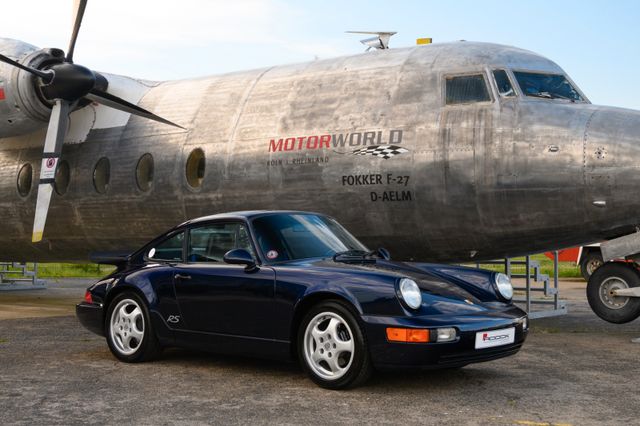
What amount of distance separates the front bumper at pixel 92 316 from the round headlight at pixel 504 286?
396 centimetres

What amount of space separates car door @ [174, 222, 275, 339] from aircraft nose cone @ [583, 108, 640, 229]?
465cm

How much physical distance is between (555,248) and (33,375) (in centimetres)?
669

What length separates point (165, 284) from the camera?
23.9ft

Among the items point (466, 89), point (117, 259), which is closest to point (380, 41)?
point (466, 89)

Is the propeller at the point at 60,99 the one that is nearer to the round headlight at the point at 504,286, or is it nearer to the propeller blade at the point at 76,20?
the propeller blade at the point at 76,20

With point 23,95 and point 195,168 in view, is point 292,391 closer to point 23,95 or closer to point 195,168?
point 195,168

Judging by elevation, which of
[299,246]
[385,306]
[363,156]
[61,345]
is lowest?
[61,345]

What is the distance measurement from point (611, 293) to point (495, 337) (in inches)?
171

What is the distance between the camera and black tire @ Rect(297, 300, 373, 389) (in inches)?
230

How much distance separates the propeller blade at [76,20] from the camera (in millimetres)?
13617

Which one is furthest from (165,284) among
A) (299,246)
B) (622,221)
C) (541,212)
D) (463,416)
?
(622,221)

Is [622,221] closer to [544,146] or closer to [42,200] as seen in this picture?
[544,146]

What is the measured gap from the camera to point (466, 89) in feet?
34.3

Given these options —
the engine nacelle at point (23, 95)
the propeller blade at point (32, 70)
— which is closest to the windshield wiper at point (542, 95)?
the propeller blade at point (32, 70)
